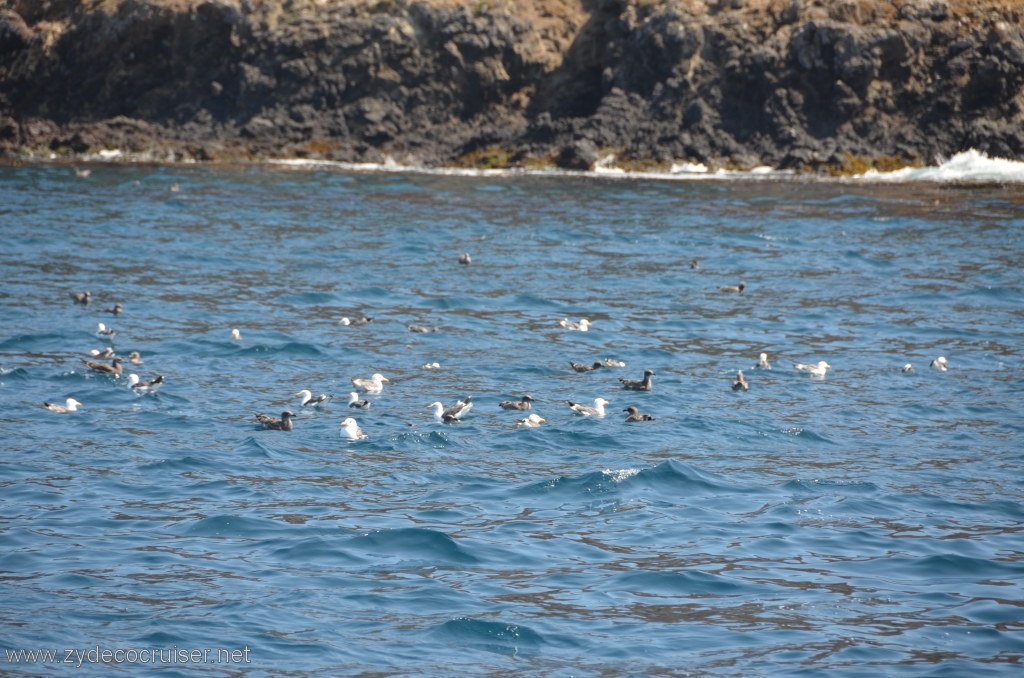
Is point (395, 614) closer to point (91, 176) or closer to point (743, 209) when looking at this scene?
point (743, 209)

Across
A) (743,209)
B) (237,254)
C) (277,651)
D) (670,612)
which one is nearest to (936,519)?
(670,612)

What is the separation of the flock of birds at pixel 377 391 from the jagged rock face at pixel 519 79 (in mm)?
26730

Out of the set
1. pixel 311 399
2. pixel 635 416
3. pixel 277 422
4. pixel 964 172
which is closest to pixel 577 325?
pixel 635 416

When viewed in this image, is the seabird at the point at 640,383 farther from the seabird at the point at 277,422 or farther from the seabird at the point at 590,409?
the seabird at the point at 277,422

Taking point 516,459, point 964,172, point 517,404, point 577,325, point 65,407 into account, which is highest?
point 964,172

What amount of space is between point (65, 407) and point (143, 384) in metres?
1.61

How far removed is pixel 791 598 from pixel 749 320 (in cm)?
1469

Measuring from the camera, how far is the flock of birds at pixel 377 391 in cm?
1767

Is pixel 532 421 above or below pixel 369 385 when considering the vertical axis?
below

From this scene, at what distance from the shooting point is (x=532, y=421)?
716 inches

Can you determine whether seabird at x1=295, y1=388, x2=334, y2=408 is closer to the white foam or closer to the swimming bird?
the swimming bird

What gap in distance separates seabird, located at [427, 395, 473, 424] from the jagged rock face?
3038cm

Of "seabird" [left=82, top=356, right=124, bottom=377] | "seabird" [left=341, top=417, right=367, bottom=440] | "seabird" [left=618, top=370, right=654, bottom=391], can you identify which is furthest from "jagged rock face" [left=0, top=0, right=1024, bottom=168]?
"seabird" [left=341, top=417, right=367, bottom=440]

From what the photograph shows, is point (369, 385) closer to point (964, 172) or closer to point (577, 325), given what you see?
point (577, 325)
